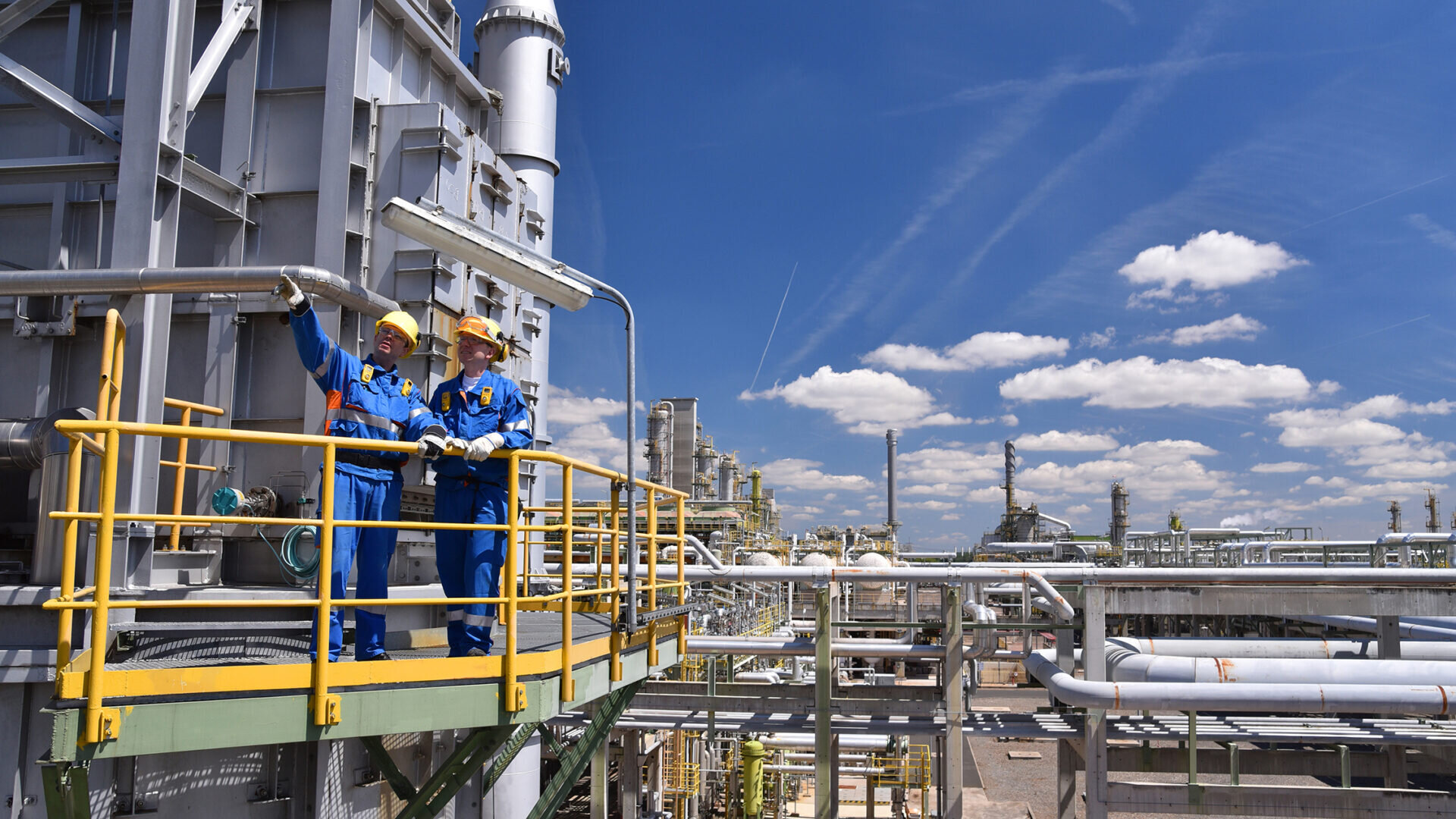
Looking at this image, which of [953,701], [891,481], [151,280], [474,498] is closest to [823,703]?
[953,701]

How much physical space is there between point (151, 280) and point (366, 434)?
5.06ft

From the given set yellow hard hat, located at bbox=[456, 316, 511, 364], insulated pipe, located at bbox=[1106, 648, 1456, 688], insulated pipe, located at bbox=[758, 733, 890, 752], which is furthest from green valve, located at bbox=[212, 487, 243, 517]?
insulated pipe, located at bbox=[758, 733, 890, 752]

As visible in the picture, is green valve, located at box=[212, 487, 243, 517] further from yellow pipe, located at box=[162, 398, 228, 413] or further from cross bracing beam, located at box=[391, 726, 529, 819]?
cross bracing beam, located at box=[391, 726, 529, 819]

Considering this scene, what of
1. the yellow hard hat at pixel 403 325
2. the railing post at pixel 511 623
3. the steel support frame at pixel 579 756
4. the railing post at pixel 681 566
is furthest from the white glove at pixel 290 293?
the steel support frame at pixel 579 756

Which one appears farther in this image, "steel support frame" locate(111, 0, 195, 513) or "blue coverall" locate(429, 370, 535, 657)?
"steel support frame" locate(111, 0, 195, 513)

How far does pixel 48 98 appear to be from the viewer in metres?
5.34

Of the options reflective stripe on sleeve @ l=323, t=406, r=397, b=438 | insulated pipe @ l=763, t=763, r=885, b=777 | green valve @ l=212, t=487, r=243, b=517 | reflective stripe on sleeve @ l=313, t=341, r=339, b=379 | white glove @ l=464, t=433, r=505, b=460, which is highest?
reflective stripe on sleeve @ l=313, t=341, r=339, b=379

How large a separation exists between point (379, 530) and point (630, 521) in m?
1.32

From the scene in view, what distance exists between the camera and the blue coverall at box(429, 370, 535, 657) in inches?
176

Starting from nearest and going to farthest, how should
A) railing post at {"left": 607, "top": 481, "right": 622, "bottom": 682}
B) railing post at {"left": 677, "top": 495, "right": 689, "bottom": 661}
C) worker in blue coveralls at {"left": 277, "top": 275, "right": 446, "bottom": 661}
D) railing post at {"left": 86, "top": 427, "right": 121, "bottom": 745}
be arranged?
railing post at {"left": 86, "top": 427, "right": 121, "bottom": 745} → worker in blue coveralls at {"left": 277, "top": 275, "right": 446, "bottom": 661} → railing post at {"left": 607, "top": 481, "right": 622, "bottom": 682} → railing post at {"left": 677, "top": 495, "right": 689, "bottom": 661}

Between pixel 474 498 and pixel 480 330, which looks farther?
pixel 480 330

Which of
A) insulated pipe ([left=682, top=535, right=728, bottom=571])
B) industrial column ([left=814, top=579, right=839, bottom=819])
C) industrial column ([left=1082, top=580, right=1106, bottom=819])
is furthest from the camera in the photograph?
insulated pipe ([left=682, top=535, right=728, bottom=571])

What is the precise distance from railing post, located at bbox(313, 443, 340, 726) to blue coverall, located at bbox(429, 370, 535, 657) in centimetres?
78

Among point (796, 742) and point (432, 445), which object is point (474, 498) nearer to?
point (432, 445)
